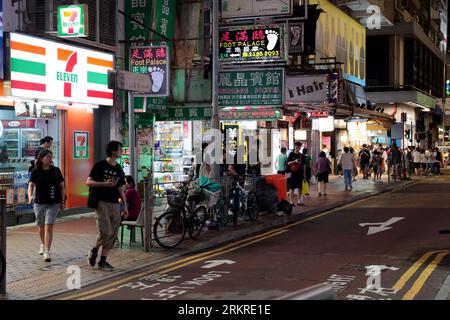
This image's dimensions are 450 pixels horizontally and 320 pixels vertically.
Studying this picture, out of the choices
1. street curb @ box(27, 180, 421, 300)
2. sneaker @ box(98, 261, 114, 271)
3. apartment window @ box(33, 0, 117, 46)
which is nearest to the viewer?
street curb @ box(27, 180, 421, 300)

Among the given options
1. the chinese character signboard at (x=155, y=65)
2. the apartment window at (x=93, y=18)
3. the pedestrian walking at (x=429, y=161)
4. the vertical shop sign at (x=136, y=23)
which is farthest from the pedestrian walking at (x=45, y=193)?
the pedestrian walking at (x=429, y=161)

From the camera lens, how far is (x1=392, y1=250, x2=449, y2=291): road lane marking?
837 centimetres

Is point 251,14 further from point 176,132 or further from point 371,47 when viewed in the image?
point 371,47

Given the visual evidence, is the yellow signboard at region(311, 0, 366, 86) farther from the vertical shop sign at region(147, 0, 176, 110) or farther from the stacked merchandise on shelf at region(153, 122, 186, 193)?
the vertical shop sign at region(147, 0, 176, 110)

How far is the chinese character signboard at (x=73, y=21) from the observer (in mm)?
13563

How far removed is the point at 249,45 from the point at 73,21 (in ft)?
17.1

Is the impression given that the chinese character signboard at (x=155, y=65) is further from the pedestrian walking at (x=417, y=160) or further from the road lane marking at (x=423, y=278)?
the pedestrian walking at (x=417, y=160)

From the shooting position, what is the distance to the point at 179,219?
462 inches

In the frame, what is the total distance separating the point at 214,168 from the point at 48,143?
164 inches

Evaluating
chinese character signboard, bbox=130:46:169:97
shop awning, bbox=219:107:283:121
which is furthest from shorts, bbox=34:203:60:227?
shop awning, bbox=219:107:283:121

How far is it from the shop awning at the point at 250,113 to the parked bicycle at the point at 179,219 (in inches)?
269

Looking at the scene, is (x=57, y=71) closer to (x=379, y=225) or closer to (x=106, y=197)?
(x=106, y=197)

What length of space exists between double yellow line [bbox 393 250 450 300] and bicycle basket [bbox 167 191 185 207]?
4.51 m
